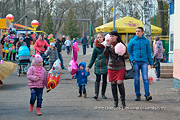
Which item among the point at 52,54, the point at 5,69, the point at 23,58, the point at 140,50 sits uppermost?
the point at 140,50

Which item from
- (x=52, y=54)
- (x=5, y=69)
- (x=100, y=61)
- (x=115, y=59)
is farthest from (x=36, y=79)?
(x=52, y=54)

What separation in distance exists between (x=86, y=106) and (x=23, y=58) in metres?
6.80

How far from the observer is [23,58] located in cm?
1390

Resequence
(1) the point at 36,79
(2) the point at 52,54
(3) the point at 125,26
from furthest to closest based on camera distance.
Answer: (3) the point at 125,26 < (2) the point at 52,54 < (1) the point at 36,79

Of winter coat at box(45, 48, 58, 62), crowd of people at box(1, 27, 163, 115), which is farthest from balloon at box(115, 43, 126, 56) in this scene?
winter coat at box(45, 48, 58, 62)

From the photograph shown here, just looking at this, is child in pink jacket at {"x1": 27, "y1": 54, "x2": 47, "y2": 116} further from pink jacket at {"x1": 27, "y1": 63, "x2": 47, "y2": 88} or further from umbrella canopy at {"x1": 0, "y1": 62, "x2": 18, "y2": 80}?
umbrella canopy at {"x1": 0, "y1": 62, "x2": 18, "y2": 80}

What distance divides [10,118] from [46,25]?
61291 mm

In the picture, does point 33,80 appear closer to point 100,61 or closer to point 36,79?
point 36,79

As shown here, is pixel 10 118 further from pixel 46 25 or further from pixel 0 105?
pixel 46 25

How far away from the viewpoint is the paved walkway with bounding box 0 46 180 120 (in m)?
6.69

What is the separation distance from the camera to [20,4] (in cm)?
6175

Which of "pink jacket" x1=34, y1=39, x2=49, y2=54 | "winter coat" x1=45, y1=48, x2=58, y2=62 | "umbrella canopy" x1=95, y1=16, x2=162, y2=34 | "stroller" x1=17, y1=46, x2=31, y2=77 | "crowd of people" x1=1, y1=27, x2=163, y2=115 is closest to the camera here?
"crowd of people" x1=1, y1=27, x2=163, y2=115

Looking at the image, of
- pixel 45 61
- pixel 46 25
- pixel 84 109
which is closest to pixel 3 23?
pixel 45 61

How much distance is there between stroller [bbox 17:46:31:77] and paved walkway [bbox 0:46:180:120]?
3281 mm
